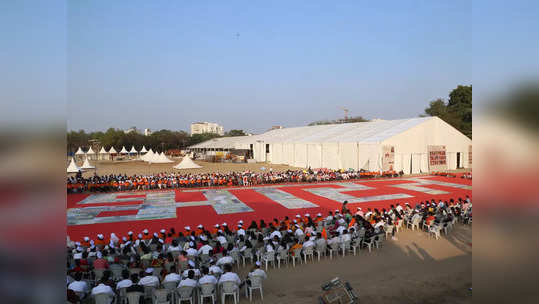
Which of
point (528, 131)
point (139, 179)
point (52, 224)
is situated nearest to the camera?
point (528, 131)

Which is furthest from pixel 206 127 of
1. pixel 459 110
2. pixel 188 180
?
pixel 188 180

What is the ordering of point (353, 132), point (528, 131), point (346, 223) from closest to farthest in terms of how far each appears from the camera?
point (528, 131)
point (346, 223)
point (353, 132)

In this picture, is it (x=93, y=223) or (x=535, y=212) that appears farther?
(x=93, y=223)

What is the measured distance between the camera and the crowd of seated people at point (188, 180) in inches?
875

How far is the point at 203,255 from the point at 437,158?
29058mm

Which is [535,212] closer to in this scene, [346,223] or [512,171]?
[512,171]

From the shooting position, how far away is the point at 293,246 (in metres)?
9.09

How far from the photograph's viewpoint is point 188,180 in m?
23.6

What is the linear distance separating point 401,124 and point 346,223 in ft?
80.4

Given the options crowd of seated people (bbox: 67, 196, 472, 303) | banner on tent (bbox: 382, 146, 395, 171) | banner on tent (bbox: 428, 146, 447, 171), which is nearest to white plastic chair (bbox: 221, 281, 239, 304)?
crowd of seated people (bbox: 67, 196, 472, 303)

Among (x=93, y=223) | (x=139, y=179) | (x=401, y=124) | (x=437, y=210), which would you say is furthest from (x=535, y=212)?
(x=401, y=124)

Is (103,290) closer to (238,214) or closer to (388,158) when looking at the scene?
(238,214)

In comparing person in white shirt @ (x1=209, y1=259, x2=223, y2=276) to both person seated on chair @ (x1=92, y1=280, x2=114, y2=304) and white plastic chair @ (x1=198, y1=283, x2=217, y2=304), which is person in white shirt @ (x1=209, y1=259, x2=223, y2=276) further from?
person seated on chair @ (x1=92, y1=280, x2=114, y2=304)

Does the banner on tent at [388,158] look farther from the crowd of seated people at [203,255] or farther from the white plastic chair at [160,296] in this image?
the white plastic chair at [160,296]
